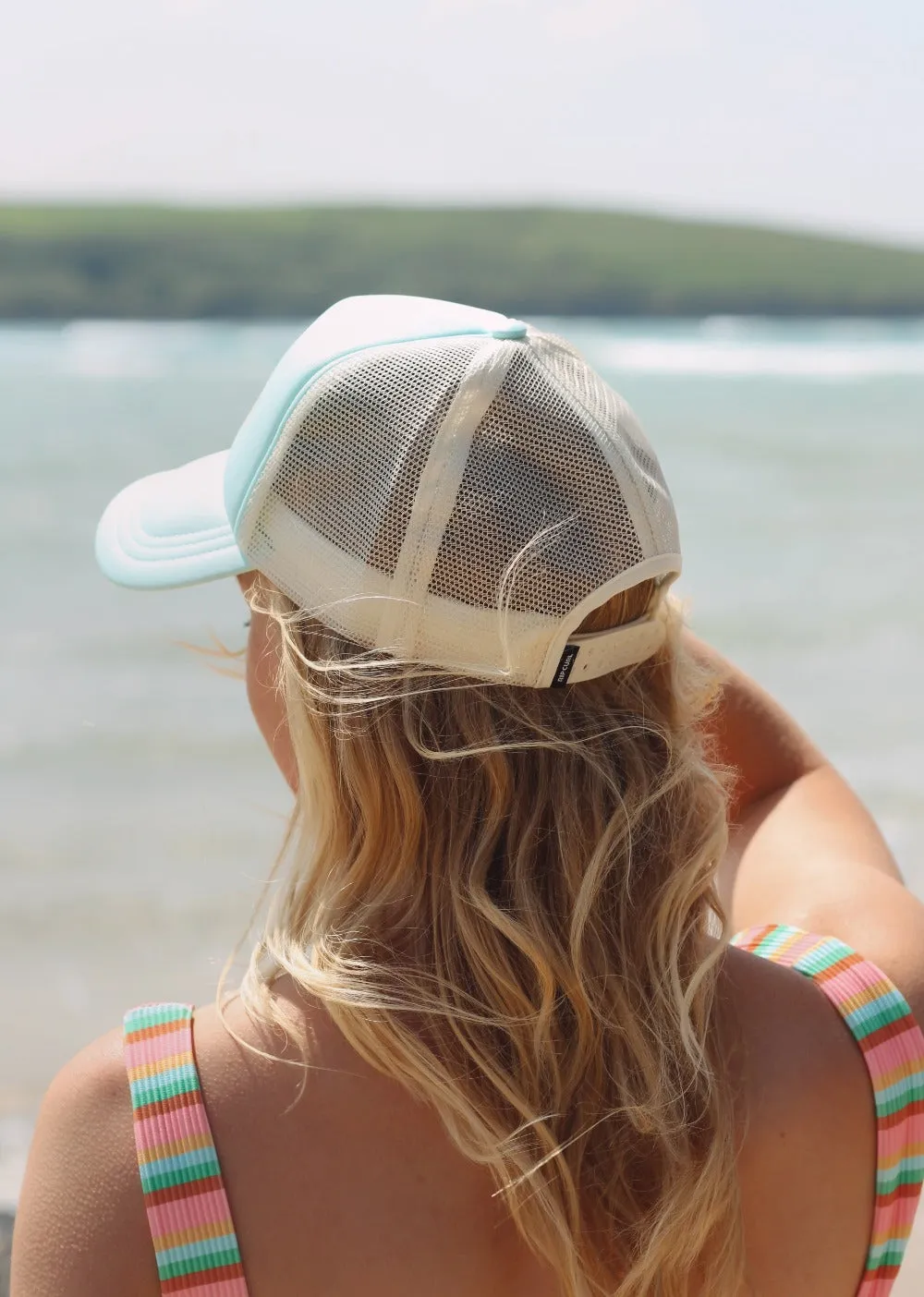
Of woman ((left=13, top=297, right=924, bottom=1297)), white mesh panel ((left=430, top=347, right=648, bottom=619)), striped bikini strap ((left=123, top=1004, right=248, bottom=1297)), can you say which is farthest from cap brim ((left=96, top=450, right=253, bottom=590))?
striped bikini strap ((left=123, top=1004, right=248, bottom=1297))

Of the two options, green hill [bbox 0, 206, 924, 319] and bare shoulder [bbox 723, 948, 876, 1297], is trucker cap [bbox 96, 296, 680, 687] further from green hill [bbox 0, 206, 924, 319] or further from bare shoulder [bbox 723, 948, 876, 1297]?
green hill [bbox 0, 206, 924, 319]

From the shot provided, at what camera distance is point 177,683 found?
449 cm

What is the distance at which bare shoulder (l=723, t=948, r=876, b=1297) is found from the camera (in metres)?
0.89

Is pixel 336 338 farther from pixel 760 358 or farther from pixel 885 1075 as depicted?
pixel 760 358

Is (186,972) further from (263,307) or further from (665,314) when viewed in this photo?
(665,314)

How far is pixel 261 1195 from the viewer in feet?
2.56

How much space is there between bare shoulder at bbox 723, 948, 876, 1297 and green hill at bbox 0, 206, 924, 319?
28334 millimetres

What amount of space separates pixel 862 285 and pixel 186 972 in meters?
35.9

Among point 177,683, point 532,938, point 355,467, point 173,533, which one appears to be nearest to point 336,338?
point 355,467

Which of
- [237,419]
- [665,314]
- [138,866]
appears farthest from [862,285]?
[138,866]

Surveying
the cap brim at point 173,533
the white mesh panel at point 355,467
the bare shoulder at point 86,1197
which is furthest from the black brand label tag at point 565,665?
the bare shoulder at point 86,1197

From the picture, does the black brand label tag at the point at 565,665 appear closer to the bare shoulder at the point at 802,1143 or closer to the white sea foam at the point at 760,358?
the bare shoulder at the point at 802,1143

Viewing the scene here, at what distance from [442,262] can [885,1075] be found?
36036 millimetres

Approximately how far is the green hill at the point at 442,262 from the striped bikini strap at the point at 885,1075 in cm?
2830
